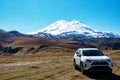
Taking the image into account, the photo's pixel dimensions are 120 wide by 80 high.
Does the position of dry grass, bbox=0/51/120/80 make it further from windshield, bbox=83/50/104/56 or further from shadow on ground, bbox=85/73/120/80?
windshield, bbox=83/50/104/56

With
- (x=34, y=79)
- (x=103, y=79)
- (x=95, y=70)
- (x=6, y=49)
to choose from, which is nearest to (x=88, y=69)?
(x=95, y=70)

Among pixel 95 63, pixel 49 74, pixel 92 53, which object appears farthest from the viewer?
pixel 92 53

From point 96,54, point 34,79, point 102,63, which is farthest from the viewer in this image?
point 96,54

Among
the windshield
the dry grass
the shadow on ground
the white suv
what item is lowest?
the shadow on ground

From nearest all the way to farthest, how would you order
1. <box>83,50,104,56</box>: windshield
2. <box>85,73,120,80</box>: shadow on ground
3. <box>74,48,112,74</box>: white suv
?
<box>85,73,120,80</box>: shadow on ground < <box>74,48,112,74</box>: white suv < <box>83,50,104,56</box>: windshield

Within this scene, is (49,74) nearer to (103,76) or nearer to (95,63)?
(95,63)

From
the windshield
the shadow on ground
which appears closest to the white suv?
the shadow on ground

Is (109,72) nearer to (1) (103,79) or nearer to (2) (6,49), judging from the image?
(1) (103,79)

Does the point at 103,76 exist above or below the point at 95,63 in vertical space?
below

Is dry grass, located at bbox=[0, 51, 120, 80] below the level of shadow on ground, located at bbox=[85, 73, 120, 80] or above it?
above

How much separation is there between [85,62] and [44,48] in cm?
11923

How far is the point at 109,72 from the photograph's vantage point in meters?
19.3

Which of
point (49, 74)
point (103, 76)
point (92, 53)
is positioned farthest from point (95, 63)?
point (49, 74)

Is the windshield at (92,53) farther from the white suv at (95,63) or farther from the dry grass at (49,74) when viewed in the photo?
the dry grass at (49,74)
